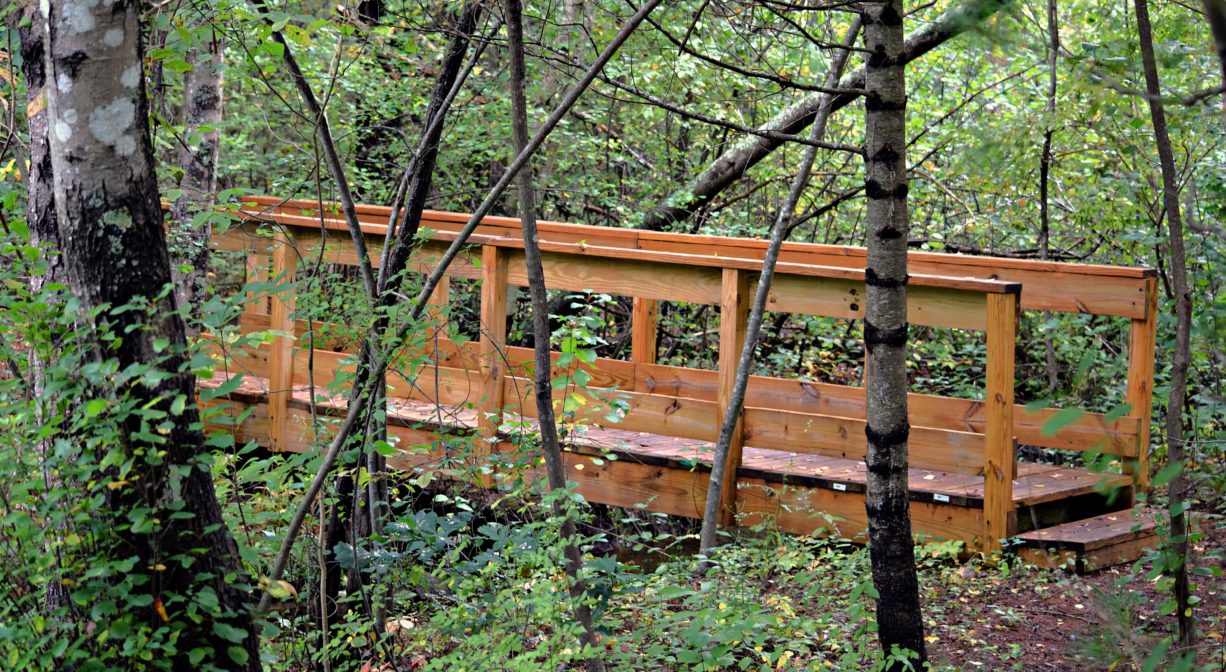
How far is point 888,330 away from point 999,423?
1.91m

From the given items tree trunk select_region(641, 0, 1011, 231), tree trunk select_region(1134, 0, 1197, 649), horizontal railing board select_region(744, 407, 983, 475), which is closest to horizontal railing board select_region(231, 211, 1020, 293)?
horizontal railing board select_region(744, 407, 983, 475)

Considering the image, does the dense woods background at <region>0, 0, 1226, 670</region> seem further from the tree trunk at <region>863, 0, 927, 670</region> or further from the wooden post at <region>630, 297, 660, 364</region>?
the wooden post at <region>630, 297, 660, 364</region>

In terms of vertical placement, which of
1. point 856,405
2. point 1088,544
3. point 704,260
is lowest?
point 1088,544

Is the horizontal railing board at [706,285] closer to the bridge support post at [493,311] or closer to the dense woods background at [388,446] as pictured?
the bridge support post at [493,311]

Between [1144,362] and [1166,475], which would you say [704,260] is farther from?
[1166,475]

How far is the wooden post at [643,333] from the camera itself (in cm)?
700

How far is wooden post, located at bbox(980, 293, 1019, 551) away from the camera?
4.95 metres

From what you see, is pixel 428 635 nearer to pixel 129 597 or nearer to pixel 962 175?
pixel 129 597

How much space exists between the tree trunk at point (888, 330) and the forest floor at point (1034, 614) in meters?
0.66

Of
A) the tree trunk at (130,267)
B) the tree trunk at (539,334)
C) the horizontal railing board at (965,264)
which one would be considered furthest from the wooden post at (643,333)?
the tree trunk at (130,267)

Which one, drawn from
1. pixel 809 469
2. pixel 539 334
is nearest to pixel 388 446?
pixel 539 334

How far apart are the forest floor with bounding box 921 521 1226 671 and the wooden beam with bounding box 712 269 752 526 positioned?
1.08 meters

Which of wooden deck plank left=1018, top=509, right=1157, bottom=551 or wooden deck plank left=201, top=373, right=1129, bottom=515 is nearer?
wooden deck plank left=1018, top=509, right=1157, bottom=551

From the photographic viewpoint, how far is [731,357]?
5492mm
